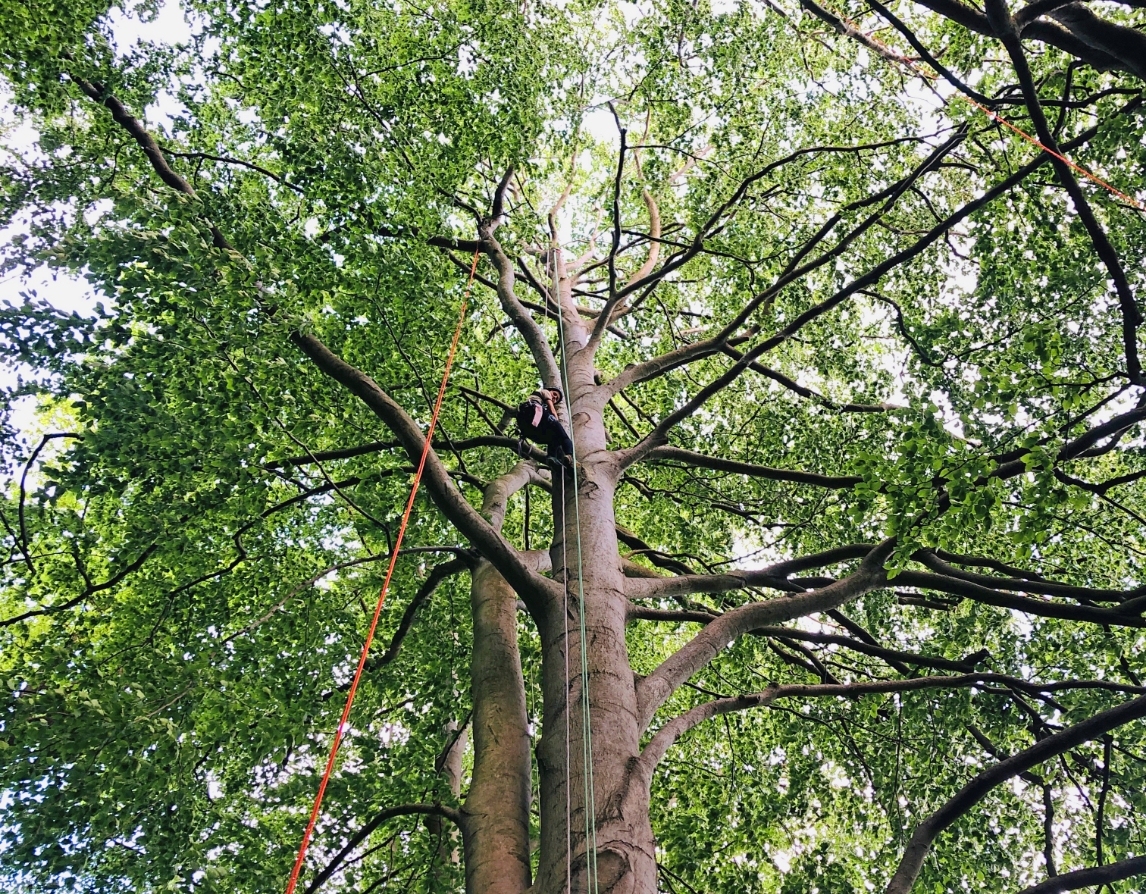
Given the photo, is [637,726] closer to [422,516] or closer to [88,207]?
[422,516]

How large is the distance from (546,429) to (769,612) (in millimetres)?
1937

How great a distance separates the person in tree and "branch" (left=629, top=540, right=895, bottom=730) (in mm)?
1615

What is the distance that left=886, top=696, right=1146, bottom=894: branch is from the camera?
336 centimetres

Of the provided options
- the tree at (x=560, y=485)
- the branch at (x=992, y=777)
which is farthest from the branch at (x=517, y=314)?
the branch at (x=992, y=777)

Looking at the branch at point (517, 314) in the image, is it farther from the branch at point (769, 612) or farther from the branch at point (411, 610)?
the branch at point (769, 612)

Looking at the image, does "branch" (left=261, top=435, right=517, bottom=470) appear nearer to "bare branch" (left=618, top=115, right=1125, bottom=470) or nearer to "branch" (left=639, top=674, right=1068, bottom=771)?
"bare branch" (left=618, top=115, right=1125, bottom=470)

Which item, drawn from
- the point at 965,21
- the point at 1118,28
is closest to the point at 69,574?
the point at 965,21

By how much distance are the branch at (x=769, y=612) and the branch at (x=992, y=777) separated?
40.8 inches

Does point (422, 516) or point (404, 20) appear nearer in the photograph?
point (422, 516)

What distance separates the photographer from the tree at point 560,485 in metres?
3.67

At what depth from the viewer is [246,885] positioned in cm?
409

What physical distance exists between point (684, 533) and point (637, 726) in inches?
127

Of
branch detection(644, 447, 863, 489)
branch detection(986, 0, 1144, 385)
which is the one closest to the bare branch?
branch detection(644, 447, 863, 489)

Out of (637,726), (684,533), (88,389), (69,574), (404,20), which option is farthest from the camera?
(404,20)
